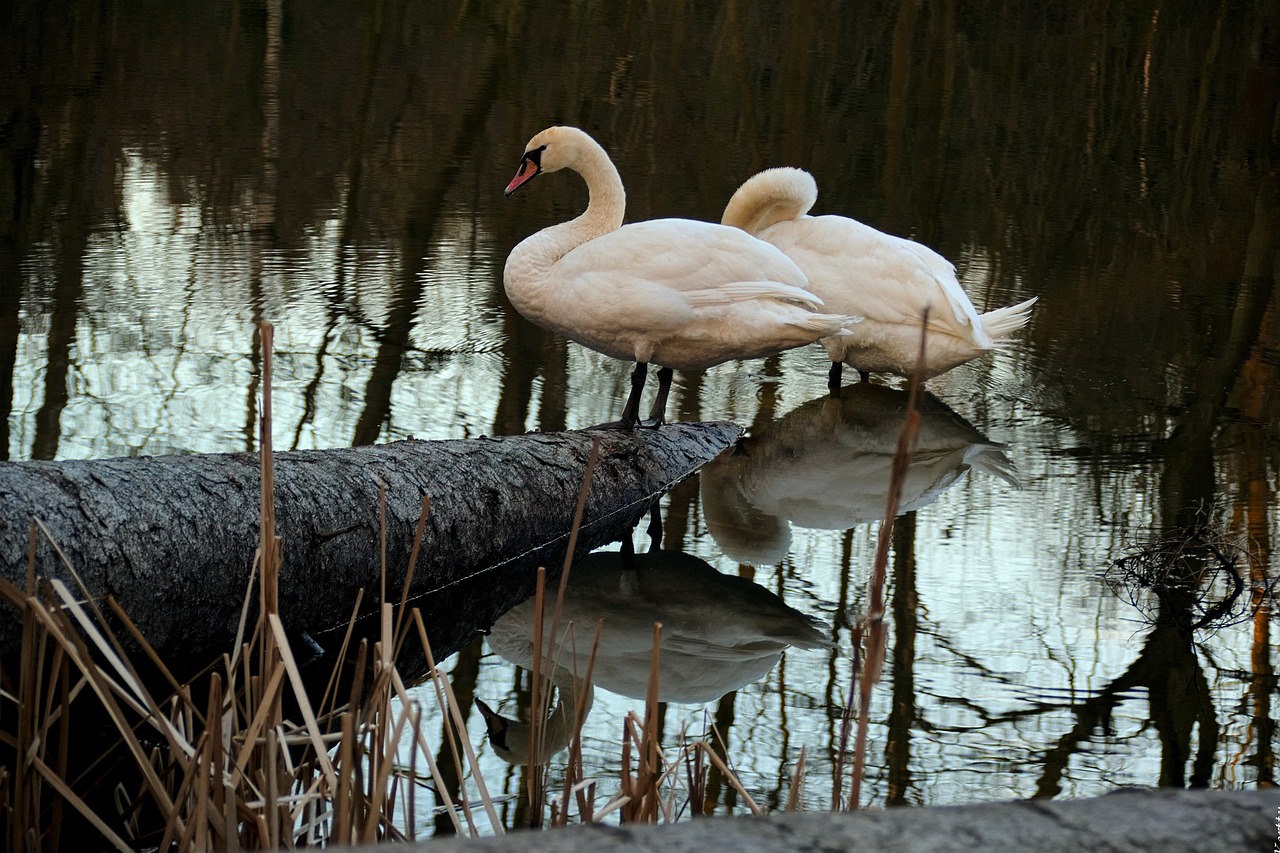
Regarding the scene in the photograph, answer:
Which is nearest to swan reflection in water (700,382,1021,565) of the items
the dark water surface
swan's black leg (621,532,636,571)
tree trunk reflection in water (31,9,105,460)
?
the dark water surface

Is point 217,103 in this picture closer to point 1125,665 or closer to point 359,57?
point 359,57

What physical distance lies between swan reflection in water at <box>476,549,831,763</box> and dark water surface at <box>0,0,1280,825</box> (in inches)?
2.3

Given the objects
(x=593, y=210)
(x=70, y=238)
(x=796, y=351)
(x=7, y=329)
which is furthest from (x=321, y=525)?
(x=70, y=238)

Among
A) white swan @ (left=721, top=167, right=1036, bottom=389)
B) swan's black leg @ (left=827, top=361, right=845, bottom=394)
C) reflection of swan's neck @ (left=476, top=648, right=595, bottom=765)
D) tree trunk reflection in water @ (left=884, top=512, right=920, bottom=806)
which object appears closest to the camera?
reflection of swan's neck @ (left=476, top=648, right=595, bottom=765)

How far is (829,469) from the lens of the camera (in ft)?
16.5

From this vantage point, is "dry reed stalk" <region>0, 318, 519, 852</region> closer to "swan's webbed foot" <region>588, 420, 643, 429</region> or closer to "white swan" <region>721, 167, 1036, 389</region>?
"swan's webbed foot" <region>588, 420, 643, 429</region>

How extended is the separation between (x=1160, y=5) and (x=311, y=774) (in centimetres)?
2399

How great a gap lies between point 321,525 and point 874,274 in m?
2.87

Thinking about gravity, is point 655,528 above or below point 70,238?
below

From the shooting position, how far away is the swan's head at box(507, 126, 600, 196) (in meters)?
5.51

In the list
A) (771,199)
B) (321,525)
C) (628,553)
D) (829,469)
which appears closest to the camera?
(321,525)

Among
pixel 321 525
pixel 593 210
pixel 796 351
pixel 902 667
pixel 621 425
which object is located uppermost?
pixel 593 210

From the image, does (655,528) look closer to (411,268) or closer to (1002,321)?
(1002,321)

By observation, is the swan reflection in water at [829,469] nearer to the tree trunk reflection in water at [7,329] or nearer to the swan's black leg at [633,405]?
the swan's black leg at [633,405]
